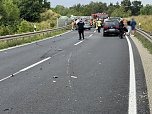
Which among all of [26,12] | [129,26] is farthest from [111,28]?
[26,12]

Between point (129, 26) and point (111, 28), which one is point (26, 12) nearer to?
point (129, 26)

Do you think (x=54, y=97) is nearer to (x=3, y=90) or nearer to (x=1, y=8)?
(x=3, y=90)

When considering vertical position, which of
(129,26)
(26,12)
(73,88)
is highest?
(73,88)

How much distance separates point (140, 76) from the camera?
34.5 feet

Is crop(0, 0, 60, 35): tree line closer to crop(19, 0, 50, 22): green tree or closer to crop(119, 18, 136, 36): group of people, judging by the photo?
crop(19, 0, 50, 22): green tree

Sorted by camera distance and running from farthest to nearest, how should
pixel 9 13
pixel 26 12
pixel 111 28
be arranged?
pixel 26 12 < pixel 9 13 < pixel 111 28

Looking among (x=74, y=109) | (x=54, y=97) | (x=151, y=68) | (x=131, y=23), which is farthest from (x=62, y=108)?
(x=131, y=23)

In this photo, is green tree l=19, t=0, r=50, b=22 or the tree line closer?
the tree line

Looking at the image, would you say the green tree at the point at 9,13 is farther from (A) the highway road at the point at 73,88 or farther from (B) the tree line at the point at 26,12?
(A) the highway road at the point at 73,88

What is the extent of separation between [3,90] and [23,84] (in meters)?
0.87

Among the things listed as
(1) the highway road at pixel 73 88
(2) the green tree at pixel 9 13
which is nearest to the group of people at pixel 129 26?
(1) the highway road at pixel 73 88

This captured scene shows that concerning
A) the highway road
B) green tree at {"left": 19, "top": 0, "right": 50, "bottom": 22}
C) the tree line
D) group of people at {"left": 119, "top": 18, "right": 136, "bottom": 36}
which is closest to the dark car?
group of people at {"left": 119, "top": 18, "right": 136, "bottom": 36}

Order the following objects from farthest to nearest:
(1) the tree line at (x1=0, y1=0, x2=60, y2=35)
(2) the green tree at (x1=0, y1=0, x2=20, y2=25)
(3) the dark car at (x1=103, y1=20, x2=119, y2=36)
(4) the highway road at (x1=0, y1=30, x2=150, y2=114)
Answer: (1) the tree line at (x1=0, y1=0, x2=60, y2=35) → (2) the green tree at (x1=0, y1=0, x2=20, y2=25) → (3) the dark car at (x1=103, y1=20, x2=119, y2=36) → (4) the highway road at (x1=0, y1=30, x2=150, y2=114)

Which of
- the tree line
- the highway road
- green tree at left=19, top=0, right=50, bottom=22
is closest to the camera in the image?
the highway road
